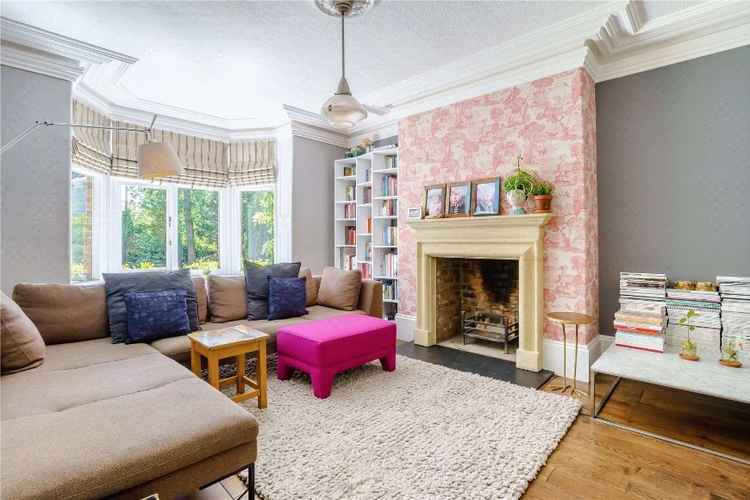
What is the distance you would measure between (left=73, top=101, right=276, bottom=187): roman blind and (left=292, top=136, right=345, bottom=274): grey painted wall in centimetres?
40

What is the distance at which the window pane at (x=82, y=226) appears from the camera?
3.80 m

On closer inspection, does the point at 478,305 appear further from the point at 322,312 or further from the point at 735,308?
the point at 735,308

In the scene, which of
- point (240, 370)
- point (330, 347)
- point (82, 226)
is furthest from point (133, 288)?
point (82, 226)

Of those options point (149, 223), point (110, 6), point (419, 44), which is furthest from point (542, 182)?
point (149, 223)

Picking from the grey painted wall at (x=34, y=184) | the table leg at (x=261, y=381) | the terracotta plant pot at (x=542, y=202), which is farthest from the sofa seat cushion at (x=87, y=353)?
the terracotta plant pot at (x=542, y=202)

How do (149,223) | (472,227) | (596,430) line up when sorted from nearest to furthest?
(596,430) → (472,227) → (149,223)

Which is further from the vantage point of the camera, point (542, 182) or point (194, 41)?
point (542, 182)

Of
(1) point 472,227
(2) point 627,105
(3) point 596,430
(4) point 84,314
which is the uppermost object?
(2) point 627,105

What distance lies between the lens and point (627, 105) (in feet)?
10.4

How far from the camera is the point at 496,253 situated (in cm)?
335

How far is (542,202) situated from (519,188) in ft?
0.72

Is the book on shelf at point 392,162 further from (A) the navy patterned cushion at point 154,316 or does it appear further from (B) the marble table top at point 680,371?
(B) the marble table top at point 680,371

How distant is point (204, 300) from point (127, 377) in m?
1.33

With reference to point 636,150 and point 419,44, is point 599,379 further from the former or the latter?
point 419,44
